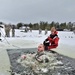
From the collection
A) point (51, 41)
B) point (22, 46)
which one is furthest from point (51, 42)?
point (22, 46)

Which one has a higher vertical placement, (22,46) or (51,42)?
(51,42)

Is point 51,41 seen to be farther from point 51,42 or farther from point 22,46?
point 22,46

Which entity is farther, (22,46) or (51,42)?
(22,46)

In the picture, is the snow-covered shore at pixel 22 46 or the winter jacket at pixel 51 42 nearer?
the snow-covered shore at pixel 22 46

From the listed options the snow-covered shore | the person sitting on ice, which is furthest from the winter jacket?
the snow-covered shore

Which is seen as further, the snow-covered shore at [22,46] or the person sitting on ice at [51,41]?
the person sitting on ice at [51,41]

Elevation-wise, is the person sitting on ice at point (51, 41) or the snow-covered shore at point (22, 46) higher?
the person sitting on ice at point (51, 41)

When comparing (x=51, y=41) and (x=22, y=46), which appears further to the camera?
(x=22, y=46)

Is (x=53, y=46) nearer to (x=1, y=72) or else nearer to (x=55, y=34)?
(x=55, y=34)

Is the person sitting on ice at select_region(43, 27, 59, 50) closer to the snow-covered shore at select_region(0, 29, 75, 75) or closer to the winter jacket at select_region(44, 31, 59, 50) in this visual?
the winter jacket at select_region(44, 31, 59, 50)

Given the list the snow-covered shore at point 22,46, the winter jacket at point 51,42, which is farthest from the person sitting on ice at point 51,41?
the snow-covered shore at point 22,46

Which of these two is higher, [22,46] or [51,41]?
[51,41]

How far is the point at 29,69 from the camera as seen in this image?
7.91 m

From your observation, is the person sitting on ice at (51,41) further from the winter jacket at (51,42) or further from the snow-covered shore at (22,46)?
the snow-covered shore at (22,46)
